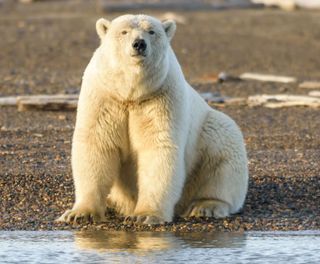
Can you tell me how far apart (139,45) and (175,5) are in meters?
17.3

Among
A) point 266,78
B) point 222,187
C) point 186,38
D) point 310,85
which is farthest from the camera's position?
point 186,38

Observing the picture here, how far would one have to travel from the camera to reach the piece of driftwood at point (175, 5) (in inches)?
925

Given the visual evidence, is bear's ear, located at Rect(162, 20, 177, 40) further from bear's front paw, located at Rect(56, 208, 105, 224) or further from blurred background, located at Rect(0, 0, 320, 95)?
blurred background, located at Rect(0, 0, 320, 95)

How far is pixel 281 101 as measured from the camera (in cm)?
1312

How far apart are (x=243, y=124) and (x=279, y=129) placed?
44 centimetres

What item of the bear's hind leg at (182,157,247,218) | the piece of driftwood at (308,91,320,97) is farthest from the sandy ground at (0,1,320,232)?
the piece of driftwood at (308,91,320,97)

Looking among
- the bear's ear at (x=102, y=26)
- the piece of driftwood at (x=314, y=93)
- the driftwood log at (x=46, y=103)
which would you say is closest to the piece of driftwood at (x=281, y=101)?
the piece of driftwood at (x=314, y=93)

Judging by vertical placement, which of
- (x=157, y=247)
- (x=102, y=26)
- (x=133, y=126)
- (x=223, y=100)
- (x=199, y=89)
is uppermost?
(x=102, y=26)

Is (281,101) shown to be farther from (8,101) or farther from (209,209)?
(209,209)

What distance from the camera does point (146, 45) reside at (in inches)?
286

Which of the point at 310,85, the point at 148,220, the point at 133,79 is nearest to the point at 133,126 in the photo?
the point at 133,79

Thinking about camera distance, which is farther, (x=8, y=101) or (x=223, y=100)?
(x=223, y=100)

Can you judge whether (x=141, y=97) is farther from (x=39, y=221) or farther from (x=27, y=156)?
(x=27, y=156)

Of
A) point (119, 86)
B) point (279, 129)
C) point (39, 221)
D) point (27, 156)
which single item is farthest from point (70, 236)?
point (279, 129)
